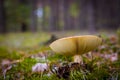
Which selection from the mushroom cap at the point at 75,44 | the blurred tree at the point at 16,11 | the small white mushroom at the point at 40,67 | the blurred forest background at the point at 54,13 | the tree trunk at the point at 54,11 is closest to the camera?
the mushroom cap at the point at 75,44

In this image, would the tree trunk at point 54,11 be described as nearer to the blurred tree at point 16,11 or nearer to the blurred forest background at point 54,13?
the blurred forest background at point 54,13

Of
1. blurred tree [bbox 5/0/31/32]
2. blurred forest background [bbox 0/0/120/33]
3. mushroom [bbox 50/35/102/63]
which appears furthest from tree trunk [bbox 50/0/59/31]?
mushroom [bbox 50/35/102/63]

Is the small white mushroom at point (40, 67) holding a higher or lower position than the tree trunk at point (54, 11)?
higher

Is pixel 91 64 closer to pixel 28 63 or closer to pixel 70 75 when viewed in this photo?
pixel 70 75

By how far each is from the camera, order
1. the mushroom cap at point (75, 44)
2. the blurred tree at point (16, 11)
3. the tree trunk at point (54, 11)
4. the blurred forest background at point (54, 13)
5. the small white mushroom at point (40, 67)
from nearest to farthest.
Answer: the mushroom cap at point (75, 44) → the small white mushroom at point (40, 67) → the blurred tree at point (16, 11) → the blurred forest background at point (54, 13) → the tree trunk at point (54, 11)

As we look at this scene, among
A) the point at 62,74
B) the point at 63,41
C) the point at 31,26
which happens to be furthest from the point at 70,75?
the point at 31,26

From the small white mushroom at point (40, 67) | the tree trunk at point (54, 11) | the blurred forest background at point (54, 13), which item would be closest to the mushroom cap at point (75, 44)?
the small white mushroom at point (40, 67)

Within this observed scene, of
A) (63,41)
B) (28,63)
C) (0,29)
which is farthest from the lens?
(0,29)

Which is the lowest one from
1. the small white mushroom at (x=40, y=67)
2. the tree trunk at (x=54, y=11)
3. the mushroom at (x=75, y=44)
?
the tree trunk at (x=54, y=11)
